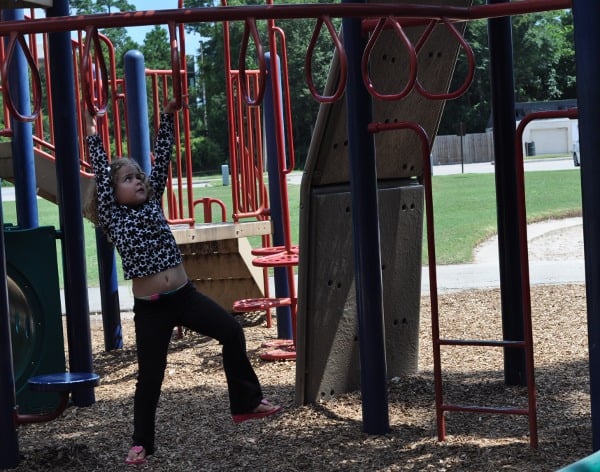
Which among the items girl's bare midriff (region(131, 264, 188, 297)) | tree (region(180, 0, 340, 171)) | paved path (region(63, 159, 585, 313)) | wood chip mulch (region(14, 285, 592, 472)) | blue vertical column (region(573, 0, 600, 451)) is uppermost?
tree (region(180, 0, 340, 171))

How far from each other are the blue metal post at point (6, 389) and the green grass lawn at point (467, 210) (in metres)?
8.29

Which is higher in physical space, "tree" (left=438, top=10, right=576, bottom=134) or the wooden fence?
"tree" (left=438, top=10, right=576, bottom=134)

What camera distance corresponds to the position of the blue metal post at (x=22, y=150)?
6.81 m

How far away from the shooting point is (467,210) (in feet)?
68.1

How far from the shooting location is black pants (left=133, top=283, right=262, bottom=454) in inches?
169

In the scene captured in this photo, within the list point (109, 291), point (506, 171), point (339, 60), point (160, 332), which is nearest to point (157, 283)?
point (160, 332)

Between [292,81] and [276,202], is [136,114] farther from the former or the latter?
[292,81]

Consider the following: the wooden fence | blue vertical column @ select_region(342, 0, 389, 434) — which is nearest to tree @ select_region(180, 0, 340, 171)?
the wooden fence

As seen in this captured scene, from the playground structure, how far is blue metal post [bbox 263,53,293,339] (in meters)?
1.03

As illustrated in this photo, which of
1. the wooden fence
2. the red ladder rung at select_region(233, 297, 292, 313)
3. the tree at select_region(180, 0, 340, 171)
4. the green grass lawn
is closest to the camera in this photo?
the red ladder rung at select_region(233, 297, 292, 313)

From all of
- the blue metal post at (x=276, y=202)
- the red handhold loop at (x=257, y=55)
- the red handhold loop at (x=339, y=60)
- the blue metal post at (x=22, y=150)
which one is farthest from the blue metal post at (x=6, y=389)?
the blue metal post at (x=276, y=202)

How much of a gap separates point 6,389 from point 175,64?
1.67 meters

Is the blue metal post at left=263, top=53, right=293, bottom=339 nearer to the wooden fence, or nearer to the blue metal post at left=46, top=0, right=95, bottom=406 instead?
the blue metal post at left=46, top=0, right=95, bottom=406

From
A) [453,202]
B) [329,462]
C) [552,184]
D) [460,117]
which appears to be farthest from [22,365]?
[460,117]
